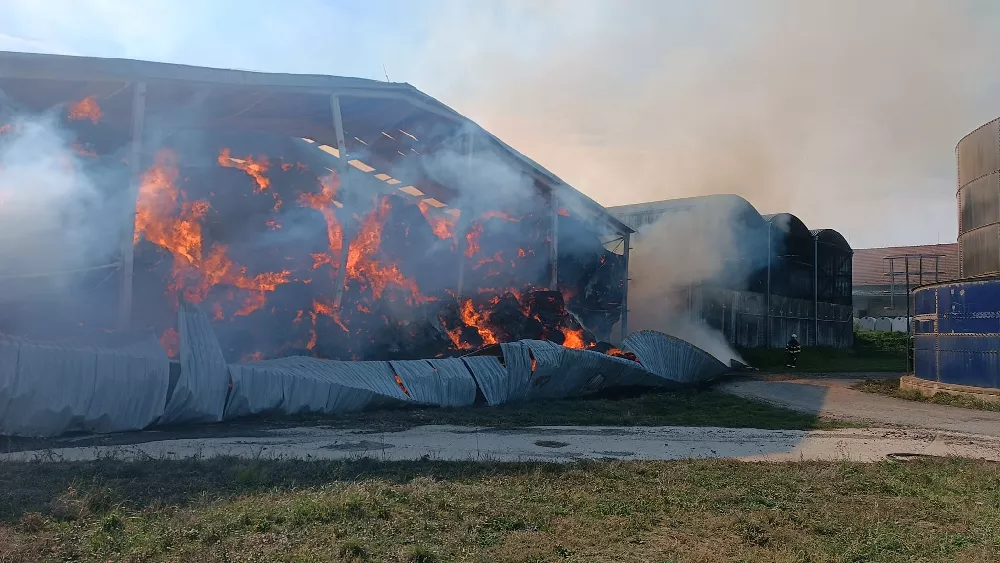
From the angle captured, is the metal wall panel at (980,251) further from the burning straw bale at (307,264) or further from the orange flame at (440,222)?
the orange flame at (440,222)

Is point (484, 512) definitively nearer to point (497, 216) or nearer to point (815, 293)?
point (497, 216)

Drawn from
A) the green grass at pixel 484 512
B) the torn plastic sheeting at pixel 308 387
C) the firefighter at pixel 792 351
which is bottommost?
the green grass at pixel 484 512

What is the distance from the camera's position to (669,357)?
22453 millimetres

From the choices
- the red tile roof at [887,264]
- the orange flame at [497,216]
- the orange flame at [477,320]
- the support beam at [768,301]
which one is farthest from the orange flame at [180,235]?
the red tile roof at [887,264]

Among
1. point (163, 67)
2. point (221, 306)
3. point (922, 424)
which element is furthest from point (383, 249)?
point (922, 424)

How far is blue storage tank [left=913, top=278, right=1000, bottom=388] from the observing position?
65.1 ft

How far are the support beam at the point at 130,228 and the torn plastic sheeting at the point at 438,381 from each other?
5649mm

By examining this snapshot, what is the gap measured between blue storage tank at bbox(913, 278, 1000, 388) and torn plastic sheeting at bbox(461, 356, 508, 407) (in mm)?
13160

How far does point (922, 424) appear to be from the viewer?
51.9 feet

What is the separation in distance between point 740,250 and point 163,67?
28127 millimetres

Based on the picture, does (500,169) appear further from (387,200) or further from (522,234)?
(387,200)

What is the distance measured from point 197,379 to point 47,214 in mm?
4799

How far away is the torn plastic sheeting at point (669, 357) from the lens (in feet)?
71.0

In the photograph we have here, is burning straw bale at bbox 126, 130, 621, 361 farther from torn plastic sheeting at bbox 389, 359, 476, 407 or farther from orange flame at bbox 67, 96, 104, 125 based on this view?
torn plastic sheeting at bbox 389, 359, 476, 407
